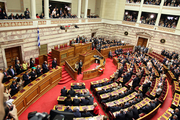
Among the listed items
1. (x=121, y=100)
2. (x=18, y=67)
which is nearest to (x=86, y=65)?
(x=121, y=100)

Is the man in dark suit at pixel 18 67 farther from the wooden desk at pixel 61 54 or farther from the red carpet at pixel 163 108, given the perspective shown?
the red carpet at pixel 163 108

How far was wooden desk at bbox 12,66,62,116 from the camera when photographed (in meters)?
6.86

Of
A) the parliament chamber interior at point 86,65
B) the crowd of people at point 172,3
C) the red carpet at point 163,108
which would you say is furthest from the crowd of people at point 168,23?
the red carpet at point 163,108

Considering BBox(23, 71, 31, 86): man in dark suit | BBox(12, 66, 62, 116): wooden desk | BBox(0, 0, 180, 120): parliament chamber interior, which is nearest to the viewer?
BBox(12, 66, 62, 116): wooden desk

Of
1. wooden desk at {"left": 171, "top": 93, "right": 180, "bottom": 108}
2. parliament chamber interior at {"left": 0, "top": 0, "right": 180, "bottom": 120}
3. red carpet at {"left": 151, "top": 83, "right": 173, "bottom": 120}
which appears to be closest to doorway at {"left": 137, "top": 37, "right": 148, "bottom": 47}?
parliament chamber interior at {"left": 0, "top": 0, "right": 180, "bottom": 120}

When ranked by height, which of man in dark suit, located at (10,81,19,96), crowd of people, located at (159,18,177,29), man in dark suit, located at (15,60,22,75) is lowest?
man in dark suit, located at (10,81,19,96)

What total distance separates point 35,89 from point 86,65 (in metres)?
6.45

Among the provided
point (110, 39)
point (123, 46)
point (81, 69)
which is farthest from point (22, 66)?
point (110, 39)

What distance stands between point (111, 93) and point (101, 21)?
16.0 m

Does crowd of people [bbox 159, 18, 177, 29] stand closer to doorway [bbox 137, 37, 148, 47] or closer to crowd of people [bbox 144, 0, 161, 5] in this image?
crowd of people [bbox 144, 0, 161, 5]

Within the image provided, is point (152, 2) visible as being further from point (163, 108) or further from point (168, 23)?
point (163, 108)

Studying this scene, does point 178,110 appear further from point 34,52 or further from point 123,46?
point 123,46

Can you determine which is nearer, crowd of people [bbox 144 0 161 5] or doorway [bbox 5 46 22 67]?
doorway [bbox 5 46 22 67]

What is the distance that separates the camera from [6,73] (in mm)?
8117
